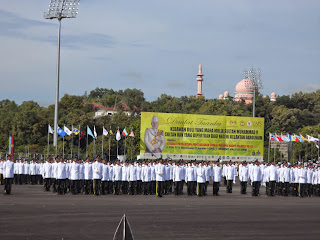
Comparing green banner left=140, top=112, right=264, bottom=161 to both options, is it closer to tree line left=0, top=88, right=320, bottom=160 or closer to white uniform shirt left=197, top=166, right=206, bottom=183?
white uniform shirt left=197, top=166, right=206, bottom=183

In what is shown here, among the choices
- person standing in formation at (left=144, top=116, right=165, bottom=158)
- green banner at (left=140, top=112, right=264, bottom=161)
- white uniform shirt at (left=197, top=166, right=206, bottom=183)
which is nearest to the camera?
white uniform shirt at (left=197, top=166, right=206, bottom=183)

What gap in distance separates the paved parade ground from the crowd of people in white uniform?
5257mm

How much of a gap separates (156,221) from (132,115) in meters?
67.4

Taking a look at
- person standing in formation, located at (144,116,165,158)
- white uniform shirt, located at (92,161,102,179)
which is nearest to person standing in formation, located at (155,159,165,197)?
white uniform shirt, located at (92,161,102,179)

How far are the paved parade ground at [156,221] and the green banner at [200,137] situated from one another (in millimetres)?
21956

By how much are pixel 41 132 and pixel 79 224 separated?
6011 centimetres

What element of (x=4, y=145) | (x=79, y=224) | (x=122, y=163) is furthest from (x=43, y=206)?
(x=4, y=145)

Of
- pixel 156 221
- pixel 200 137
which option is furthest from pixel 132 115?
pixel 156 221

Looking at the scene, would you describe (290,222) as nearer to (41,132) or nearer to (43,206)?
(43,206)

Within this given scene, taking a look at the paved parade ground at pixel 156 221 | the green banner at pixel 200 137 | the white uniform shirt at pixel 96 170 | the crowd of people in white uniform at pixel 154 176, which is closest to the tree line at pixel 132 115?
the green banner at pixel 200 137

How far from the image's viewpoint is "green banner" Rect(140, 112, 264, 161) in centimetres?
4284

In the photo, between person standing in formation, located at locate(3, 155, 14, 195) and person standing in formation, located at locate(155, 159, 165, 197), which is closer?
person standing in formation, located at locate(3, 155, 14, 195)

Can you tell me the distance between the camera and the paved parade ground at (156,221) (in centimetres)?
1269

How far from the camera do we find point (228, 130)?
45438 millimetres
